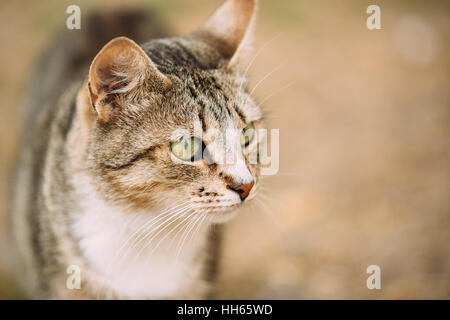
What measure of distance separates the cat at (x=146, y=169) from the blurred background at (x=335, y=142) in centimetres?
32

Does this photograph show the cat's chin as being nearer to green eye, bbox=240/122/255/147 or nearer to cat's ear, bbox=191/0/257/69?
green eye, bbox=240/122/255/147

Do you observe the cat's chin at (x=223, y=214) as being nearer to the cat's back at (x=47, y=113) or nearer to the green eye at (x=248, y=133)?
the green eye at (x=248, y=133)

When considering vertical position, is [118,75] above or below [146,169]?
above

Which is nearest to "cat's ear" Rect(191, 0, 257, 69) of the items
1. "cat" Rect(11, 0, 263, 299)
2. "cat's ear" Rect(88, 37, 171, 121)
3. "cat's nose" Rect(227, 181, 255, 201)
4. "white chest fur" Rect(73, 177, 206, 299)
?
"cat" Rect(11, 0, 263, 299)

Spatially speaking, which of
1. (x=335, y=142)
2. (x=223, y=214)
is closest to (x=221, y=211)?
(x=223, y=214)

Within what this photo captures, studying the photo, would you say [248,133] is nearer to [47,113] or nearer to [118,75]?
[118,75]

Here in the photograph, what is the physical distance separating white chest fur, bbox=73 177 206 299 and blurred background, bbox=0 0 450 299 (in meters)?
0.53

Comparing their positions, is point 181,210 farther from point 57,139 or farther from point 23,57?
point 23,57

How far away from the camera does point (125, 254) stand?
1.66m

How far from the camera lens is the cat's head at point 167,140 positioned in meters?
1.44

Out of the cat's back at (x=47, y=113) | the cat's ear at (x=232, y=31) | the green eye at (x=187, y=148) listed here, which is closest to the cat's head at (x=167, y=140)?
the green eye at (x=187, y=148)

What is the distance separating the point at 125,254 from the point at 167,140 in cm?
49
